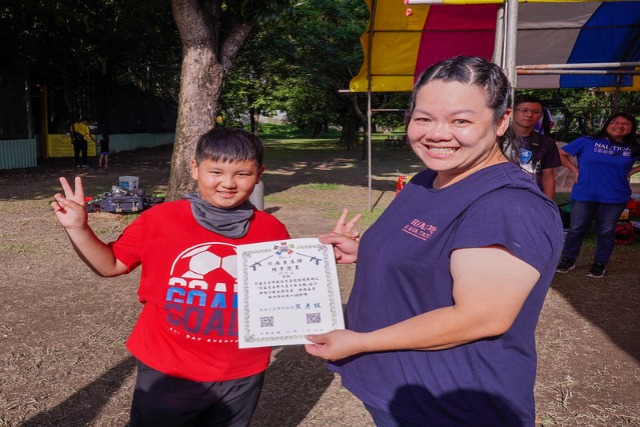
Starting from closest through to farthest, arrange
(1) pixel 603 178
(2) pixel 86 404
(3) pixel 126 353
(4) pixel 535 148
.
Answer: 1. (2) pixel 86 404
2. (3) pixel 126 353
3. (4) pixel 535 148
4. (1) pixel 603 178

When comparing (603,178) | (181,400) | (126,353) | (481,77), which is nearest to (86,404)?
(126,353)

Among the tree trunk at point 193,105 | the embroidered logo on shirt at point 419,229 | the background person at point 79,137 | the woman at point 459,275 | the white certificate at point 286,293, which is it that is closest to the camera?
the woman at point 459,275

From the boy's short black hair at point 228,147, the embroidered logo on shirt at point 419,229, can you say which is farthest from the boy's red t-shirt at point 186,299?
the embroidered logo on shirt at point 419,229

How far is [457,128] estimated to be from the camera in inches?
61.4

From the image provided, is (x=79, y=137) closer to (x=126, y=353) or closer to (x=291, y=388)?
(x=126, y=353)

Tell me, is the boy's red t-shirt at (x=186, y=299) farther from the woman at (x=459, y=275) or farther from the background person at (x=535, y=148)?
the background person at (x=535, y=148)

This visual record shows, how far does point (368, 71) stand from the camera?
9.93 metres

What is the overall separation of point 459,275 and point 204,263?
1.04m

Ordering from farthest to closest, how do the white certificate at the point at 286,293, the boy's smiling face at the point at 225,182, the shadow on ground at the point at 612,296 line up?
the shadow on ground at the point at 612,296 → the boy's smiling face at the point at 225,182 → the white certificate at the point at 286,293

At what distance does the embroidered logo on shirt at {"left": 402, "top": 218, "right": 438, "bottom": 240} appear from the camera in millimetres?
1523

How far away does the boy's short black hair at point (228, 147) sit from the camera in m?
2.15

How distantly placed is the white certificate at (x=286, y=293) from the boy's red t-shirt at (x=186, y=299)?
0.14 meters

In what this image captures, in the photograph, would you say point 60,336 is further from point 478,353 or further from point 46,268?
point 478,353

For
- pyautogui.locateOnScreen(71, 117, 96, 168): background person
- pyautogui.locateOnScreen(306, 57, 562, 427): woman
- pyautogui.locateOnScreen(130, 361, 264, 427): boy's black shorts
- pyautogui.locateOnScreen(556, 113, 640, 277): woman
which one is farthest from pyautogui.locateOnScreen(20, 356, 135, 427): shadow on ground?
pyautogui.locateOnScreen(71, 117, 96, 168): background person
